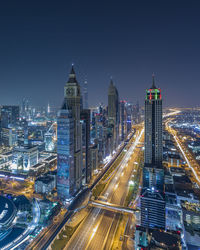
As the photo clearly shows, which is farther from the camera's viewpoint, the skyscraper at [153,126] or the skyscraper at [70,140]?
the skyscraper at [153,126]

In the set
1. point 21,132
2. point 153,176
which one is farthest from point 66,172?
point 21,132

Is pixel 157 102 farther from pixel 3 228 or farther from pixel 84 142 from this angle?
pixel 3 228

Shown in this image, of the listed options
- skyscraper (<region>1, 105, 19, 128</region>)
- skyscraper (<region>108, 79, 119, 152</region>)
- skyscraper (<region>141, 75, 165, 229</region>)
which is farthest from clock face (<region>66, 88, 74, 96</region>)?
skyscraper (<region>1, 105, 19, 128</region>)

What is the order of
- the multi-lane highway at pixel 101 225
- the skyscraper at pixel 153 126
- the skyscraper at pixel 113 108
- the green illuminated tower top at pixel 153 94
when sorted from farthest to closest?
the skyscraper at pixel 113 108
the skyscraper at pixel 153 126
the green illuminated tower top at pixel 153 94
the multi-lane highway at pixel 101 225

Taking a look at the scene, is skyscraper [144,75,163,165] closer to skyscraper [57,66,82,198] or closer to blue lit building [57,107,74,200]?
skyscraper [57,66,82,198]

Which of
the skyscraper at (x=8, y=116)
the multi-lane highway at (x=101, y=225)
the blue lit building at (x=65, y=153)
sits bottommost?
the multi-lane highway at (x=101, y=225)

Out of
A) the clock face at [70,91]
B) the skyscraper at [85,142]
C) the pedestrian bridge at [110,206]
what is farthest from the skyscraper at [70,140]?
the pedestrian bridge at [110,206]

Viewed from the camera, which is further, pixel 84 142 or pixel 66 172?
pixel 84 142

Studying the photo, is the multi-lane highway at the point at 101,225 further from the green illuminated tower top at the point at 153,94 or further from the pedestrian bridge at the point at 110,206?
the green illuminated tower top at the point at 153,94
